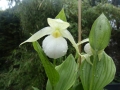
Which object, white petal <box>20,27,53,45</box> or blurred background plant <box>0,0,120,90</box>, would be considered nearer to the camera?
white petal <box>20,27,53,45</box>

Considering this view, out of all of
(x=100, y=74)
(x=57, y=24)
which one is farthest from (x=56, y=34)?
(x=100, y=74)

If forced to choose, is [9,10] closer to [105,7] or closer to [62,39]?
[105,7]

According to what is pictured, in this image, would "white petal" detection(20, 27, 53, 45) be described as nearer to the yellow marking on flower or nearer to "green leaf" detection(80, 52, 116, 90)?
the yellow marking on flower

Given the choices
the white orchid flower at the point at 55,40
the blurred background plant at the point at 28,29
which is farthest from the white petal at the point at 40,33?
the blurred background plant at the point at 28,29

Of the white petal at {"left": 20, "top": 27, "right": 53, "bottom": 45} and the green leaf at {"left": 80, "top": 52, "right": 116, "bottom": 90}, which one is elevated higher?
the white petal at {"left": 20, "top": 27, "right": 53, "bottom": 45}

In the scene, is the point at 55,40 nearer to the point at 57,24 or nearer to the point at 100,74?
the point at 57,24

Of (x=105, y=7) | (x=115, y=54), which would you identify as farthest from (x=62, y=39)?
(x=115, y=54)

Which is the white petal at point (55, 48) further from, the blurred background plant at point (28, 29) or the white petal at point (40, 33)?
the blurred background plant at point (28, 29)

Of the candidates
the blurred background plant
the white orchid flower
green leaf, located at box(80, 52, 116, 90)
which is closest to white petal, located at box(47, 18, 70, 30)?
the white orchid flower
